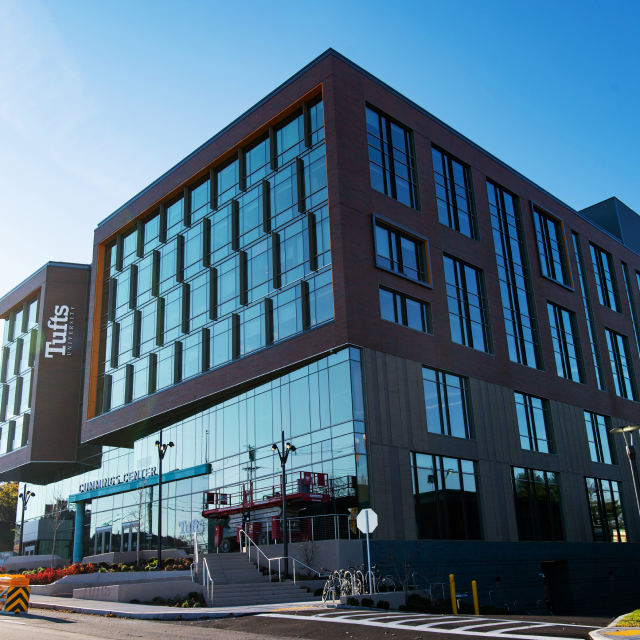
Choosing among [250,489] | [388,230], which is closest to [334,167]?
[388,230]

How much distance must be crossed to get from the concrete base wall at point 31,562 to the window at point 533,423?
120 feet

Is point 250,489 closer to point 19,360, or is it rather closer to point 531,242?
point 531,242

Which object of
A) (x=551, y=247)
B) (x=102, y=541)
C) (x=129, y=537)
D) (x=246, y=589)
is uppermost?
(x=551, y=247)

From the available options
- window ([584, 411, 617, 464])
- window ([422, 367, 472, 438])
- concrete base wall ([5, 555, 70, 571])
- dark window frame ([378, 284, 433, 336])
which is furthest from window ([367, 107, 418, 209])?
concrete base wall ([5, 555, 70, 571])

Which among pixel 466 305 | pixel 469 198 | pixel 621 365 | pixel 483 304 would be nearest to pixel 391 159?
pixel 469 198

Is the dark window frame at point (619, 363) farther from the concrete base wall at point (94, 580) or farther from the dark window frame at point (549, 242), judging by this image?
the concrete base wall at point (94, 580)

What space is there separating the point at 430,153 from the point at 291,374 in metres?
17.0

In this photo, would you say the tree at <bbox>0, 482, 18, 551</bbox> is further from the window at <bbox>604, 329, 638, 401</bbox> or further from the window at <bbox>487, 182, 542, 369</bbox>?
the window at <bbox>604, 329, 638, 401</bbox>

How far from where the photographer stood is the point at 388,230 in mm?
37344

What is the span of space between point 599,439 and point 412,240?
73.5 ft

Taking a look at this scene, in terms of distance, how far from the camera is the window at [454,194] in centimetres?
4225

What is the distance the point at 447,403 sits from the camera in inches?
1460

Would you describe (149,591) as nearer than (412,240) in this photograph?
Yes

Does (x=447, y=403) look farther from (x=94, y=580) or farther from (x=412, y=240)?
(x=94, y=580)
